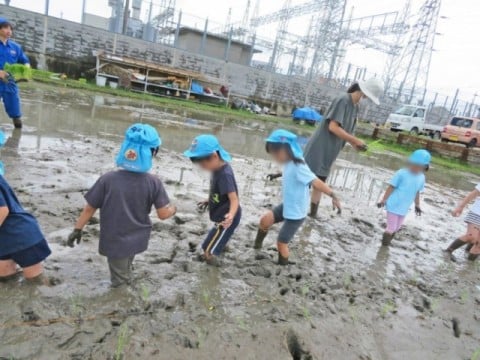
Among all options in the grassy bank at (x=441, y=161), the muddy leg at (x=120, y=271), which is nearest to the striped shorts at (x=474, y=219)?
the muddy leg at (x=120, y=271)

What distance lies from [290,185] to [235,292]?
1.00m

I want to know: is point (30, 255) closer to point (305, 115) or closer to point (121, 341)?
point (121, 341)

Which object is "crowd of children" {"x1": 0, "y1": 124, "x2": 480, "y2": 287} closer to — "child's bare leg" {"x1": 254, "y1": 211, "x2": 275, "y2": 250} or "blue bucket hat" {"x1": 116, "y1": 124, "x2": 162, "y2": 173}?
"blue bucket hat" {"x1": 116, "y1": 124, "x2": 162, "y2": 173}

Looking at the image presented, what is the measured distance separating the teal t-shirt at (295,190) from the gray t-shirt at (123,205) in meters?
1.17

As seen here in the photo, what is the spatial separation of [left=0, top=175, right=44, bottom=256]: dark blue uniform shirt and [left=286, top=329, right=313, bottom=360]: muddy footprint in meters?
1.74

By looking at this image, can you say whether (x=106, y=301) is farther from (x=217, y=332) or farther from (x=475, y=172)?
(x=475, y=172)

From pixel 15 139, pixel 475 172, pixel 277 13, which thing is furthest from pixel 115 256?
pixel 277 13

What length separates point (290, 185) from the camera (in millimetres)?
3184

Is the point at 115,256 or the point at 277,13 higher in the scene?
the point at 277,13

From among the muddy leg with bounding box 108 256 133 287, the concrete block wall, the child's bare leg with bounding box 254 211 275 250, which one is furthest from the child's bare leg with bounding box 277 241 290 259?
the concrete block wall

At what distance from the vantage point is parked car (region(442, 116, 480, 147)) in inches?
794

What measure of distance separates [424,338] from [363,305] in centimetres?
47

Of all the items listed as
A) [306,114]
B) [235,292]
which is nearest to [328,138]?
[235,292]

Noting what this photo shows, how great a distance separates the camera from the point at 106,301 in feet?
7.99
